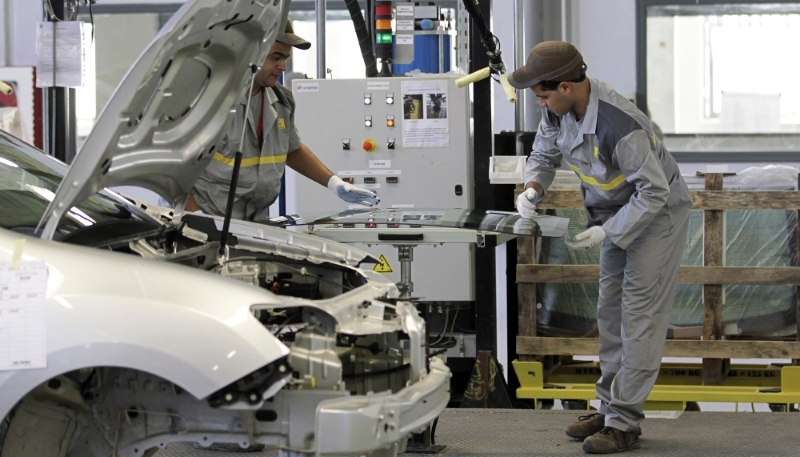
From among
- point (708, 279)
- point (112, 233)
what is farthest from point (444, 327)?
point (112, 233)

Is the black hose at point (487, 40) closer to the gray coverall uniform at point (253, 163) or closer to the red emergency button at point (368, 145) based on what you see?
the red emergency button at point (368, 145)

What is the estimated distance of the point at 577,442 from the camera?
458 cm

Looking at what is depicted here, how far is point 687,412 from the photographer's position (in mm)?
5246

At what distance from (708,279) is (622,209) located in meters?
Result: 1.33

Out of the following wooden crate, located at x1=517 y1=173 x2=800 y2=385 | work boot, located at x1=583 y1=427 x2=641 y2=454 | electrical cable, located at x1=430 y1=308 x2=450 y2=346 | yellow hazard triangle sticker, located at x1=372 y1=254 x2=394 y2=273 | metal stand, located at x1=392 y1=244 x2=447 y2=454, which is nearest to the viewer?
work boot, located at x1=583 y1=427 x2=641 y2=454

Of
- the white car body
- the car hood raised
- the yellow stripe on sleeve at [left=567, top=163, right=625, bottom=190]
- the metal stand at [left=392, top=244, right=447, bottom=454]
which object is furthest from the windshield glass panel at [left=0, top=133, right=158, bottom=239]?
the yellow stripe on sleeve at [left=567, top=163, right=625, bottom=190]

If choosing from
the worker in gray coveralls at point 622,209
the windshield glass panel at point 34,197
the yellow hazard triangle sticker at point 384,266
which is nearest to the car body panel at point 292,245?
the windshield glass panel at point 34,197

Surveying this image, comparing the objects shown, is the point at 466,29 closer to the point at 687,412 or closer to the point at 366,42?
the point at 366,42

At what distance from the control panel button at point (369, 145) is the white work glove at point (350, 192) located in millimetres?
802

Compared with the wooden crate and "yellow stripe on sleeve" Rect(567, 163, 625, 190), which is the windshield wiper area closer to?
"yellow stripe on sleeve" Rect(567, 163, 625, 190)

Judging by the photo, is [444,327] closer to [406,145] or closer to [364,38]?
[406,145]

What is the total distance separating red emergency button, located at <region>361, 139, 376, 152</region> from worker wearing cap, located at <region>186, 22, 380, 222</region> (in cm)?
108

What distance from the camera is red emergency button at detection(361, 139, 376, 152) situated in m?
5.74

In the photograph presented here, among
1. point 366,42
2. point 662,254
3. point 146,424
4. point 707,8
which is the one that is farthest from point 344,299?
point 707,8
